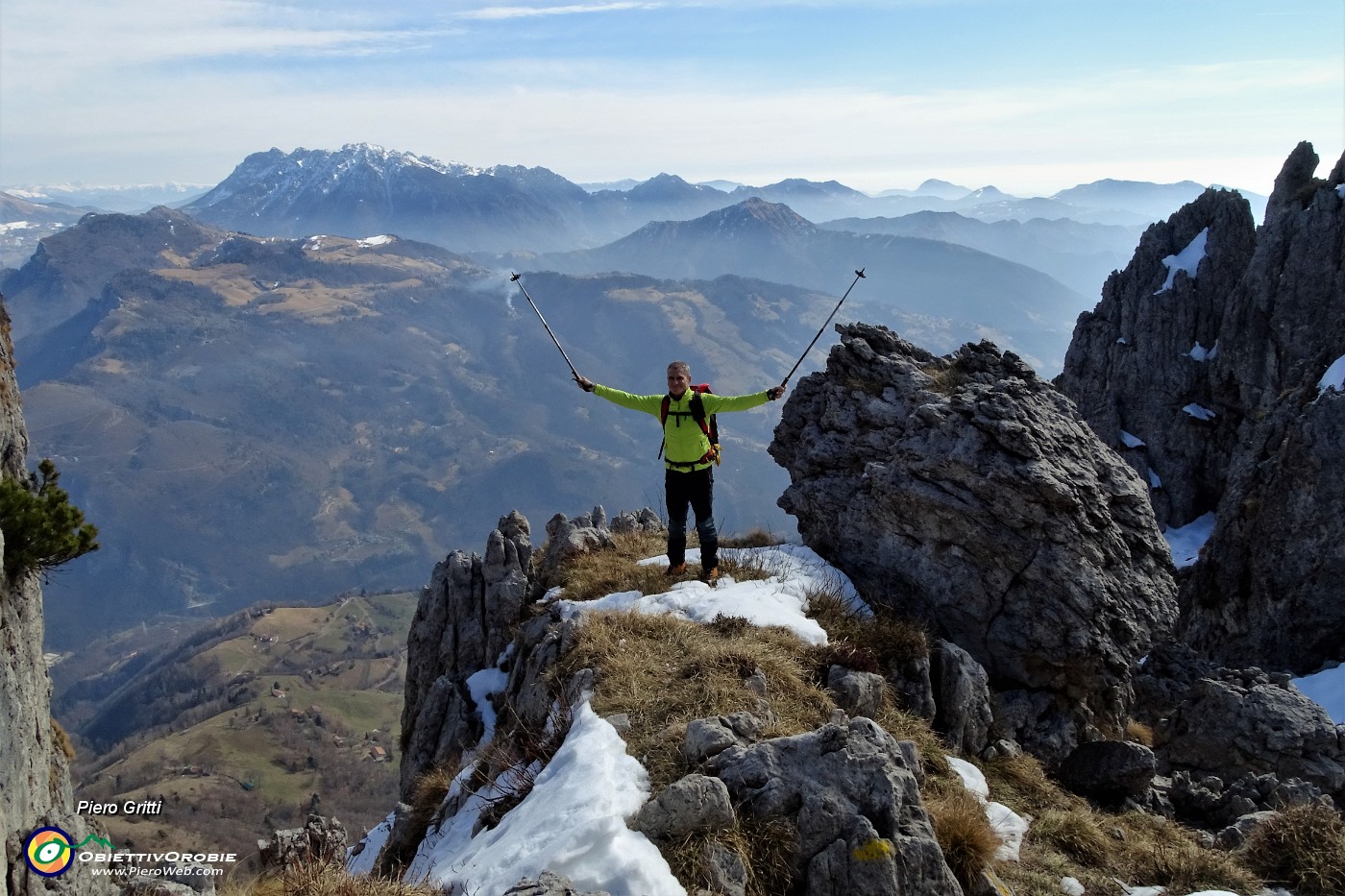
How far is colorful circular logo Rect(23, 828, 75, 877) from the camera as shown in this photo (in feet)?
32.4

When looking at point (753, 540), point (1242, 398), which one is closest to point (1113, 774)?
point (753, 540)

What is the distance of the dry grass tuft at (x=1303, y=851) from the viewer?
32.4 ft

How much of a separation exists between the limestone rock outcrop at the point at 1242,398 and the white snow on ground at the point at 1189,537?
124 centimetres

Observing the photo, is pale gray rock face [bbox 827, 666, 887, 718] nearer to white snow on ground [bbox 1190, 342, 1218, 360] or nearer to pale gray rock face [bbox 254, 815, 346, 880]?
pale gray rock face [bbox 254, 815, 346, 880]

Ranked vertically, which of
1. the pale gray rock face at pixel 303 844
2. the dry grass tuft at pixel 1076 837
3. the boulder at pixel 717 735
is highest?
the boulder at pixel 717 735

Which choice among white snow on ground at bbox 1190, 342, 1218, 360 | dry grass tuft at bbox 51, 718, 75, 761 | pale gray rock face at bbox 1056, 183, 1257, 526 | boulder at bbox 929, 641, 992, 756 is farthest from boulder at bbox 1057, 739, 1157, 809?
white snow on ground at bbox 1190, 342, 1218, 360

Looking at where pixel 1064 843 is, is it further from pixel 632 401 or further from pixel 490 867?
pixel 632 401

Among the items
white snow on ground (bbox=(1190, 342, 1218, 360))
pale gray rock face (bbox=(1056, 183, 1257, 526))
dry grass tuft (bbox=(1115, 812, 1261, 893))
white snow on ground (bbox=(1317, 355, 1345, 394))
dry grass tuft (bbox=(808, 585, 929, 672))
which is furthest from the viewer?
white snow on ground (bbox=(1190, 342, 1218, 360))

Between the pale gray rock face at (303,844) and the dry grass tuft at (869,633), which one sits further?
the dry grass tuft at (869,633)

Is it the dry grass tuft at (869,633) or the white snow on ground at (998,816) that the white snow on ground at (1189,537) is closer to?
the dry grass tuft at (869,633)

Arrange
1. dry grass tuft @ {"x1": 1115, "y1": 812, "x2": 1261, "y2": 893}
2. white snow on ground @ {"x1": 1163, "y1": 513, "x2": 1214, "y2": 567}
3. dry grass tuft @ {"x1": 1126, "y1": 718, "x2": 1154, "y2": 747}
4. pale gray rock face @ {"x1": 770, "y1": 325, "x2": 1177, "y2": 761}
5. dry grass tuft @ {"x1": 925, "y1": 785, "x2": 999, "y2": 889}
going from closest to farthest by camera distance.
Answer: dry grass tuft @ {"x1": 925, "y1": 785, "x2": 999, "y2": 889} < dry grass tuft @ {"x1": 1115, "y1": 812, "x2": 1261, "y2": 893} < pale gray rock face @ {"x1": 770, "y1": 325, "x2": 1177, "y2": 761} < dry grass tuft @ {"x1": 1126, "y1": 718, "x2": 1154, "y2": 747} < white snow on ground @ {"x1": 1163, "y1": 513, "x2": 1214, "y2": 567}

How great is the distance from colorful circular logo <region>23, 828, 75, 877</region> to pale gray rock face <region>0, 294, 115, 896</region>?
0.24 feet

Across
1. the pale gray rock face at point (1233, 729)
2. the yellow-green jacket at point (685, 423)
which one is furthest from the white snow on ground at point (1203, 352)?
the yellow-green jacket at point (685, 423)

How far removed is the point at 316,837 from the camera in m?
15.3
